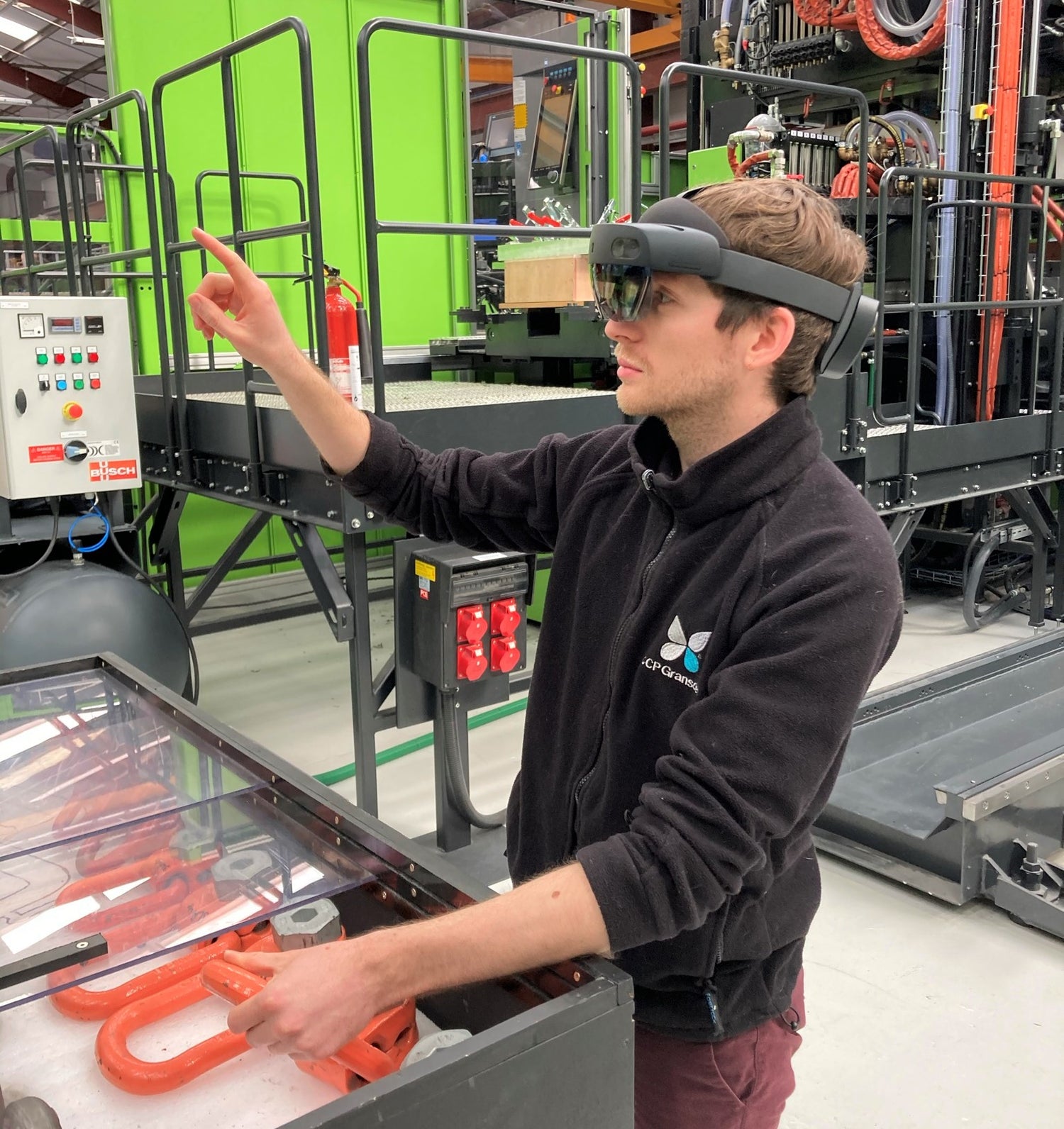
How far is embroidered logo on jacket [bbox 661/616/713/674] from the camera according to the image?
3.86 feet

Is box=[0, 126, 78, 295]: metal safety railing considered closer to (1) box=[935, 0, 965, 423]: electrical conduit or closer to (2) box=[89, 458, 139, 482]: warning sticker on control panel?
(2) box=[89, 458, 139, 482]: warning sticker on control panel

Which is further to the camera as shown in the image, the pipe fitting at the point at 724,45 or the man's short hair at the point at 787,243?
the pipe fitting at the point at 724,45

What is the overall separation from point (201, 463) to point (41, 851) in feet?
8.92

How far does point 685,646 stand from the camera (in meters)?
1.19

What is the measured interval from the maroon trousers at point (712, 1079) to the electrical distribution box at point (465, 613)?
5.52 ft

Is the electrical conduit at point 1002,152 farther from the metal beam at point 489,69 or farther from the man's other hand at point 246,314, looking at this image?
the metal beam at point 489,69

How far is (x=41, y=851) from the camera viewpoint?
126 cm

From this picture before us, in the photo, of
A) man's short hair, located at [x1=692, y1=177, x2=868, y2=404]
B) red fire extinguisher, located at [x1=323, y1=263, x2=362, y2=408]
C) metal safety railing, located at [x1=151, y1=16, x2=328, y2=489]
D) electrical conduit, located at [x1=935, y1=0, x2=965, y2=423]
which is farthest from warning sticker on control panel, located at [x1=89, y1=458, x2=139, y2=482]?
electrical conduit, located at [x1=935, y1=0, x2=965, y2=423]

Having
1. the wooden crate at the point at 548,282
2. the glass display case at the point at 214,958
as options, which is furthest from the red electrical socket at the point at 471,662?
the glass display case at the point at 214,958

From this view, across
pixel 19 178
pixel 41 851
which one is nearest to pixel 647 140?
pixel 19 178

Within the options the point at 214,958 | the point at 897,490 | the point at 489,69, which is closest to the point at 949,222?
the point at 897,490

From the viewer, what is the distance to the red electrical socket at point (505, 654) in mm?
3045

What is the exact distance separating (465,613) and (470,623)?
0.10ft

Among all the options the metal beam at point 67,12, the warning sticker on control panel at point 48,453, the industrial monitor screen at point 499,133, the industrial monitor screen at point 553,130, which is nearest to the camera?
the warning sticker on control panel at point 48,453
